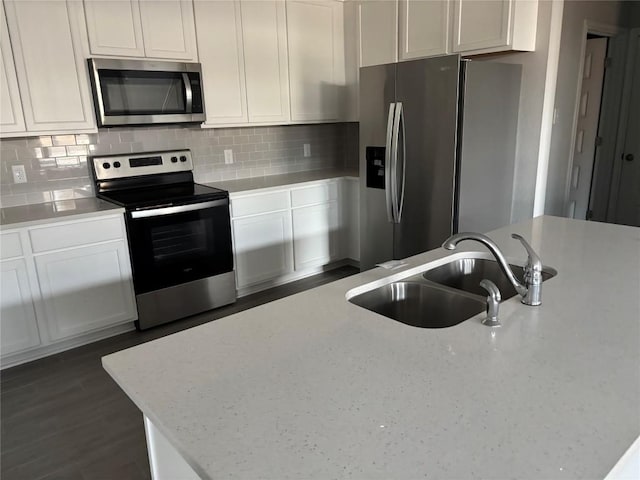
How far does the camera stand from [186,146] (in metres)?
3.82

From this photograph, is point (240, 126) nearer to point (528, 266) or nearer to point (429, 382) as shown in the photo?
point (528, 266)

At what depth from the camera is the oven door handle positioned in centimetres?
299

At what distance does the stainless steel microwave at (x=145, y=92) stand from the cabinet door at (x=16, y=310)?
109cm

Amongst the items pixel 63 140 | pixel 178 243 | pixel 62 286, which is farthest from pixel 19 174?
pixel 178 243

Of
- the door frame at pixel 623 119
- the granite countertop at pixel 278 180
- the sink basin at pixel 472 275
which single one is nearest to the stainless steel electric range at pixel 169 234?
the granite countertop at pixel 278 180

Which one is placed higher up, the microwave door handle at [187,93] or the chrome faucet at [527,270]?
the microwave door handle at [187,93]

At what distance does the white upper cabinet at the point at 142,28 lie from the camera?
302 centimetres

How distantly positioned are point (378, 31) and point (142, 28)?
1903 mm

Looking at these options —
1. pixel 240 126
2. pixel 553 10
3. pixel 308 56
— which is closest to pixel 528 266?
pixel 553 10

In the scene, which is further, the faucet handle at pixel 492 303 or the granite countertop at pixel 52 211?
the granite countertop at pixel 52 211

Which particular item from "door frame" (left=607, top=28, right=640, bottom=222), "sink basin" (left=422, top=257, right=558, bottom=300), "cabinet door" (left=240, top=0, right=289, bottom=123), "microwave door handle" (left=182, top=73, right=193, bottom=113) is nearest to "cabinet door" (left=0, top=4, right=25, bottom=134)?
"microwave door handle" (left=182, top=73, right=193, bottom=113)

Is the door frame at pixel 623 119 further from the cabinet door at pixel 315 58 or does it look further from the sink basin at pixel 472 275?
the sink basin at pixel 472 275

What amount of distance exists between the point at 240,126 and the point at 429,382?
3197 millimetres

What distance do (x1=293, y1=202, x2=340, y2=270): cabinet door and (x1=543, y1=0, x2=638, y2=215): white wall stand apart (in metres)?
1.76
